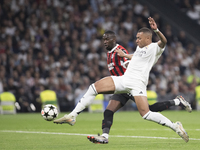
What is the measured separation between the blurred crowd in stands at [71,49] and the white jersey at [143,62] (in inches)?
402

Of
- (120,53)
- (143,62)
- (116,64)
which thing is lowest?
(116,64)

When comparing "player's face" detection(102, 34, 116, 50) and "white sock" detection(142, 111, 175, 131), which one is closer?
"white sock" detection(142, 111, 175, 131)

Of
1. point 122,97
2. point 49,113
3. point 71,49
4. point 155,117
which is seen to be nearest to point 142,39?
point 122,97

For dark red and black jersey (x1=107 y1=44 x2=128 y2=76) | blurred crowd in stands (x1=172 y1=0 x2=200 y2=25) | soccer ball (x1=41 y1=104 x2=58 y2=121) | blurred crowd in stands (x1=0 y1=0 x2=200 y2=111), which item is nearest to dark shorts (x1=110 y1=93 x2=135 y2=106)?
dark red and black jersey (x1=107 y1=44 x2=128 y2=76)

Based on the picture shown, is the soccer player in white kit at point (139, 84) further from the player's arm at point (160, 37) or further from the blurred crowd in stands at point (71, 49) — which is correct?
the blurred crowd in stands at point (71, 49)

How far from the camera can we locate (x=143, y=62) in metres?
6.43

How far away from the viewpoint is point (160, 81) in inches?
725

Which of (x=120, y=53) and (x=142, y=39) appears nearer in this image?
(x=142, y=39)

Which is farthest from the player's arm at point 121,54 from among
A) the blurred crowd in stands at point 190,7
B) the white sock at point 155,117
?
the blurred crowd in stands at point 190,7

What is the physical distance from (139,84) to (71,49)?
40.3ft

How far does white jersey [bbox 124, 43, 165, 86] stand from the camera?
6363mm

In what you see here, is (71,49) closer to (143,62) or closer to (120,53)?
(120,53)

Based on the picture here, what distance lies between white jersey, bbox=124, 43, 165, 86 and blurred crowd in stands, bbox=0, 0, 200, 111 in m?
10.2

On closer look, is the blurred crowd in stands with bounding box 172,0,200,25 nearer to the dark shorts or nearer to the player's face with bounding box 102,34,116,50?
the player's face with bounding box 102,34,116,50
